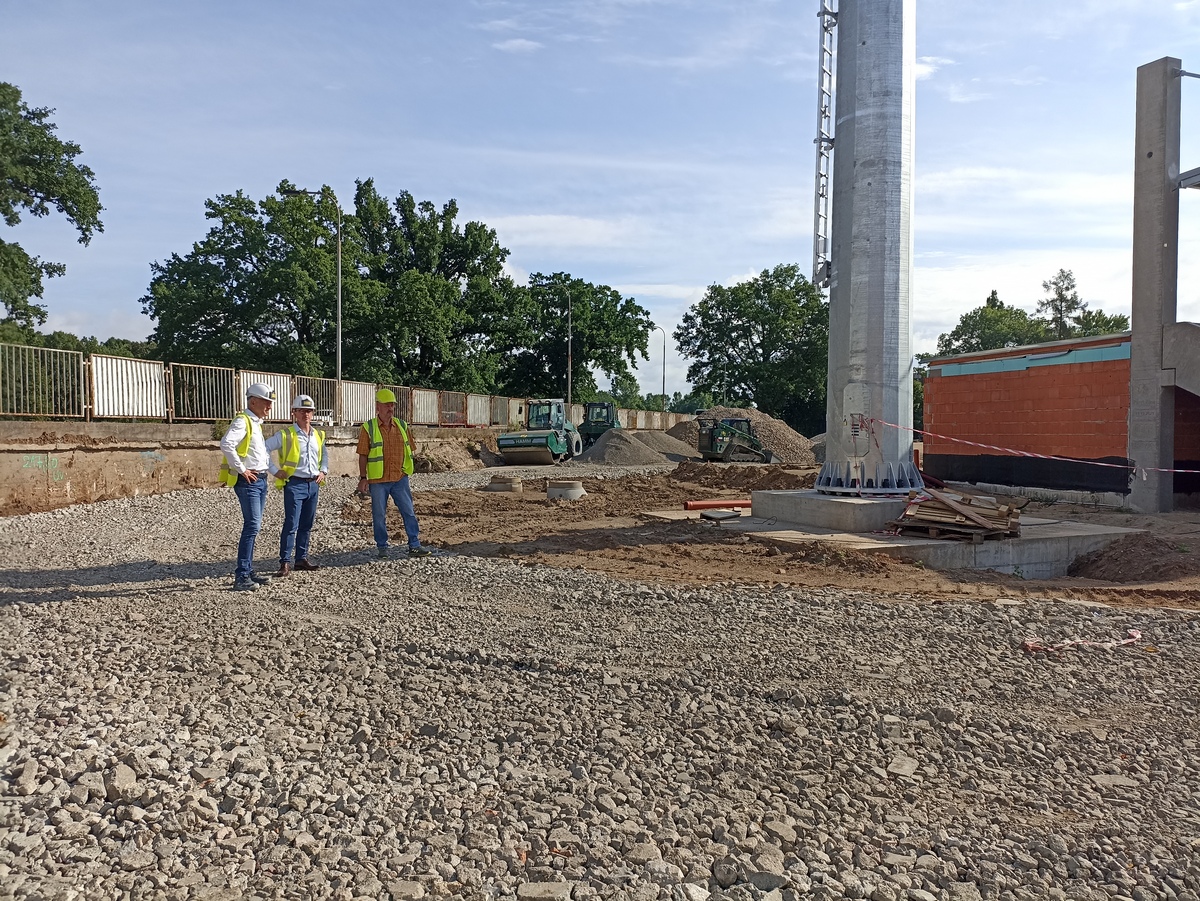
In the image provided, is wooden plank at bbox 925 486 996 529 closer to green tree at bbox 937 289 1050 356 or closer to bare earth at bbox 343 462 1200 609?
bare earth at bbox 343 462 1200 609

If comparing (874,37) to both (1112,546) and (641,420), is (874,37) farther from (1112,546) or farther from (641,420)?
(641,420)

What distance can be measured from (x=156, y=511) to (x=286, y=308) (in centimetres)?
2570

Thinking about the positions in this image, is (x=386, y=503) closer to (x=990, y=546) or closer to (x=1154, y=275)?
(x=990, y=546)

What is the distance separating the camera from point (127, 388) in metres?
19.4

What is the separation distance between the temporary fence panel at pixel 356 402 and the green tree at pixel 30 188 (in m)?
12.8

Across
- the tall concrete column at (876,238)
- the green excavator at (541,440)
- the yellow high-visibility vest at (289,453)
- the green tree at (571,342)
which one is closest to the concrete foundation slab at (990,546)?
the tall concrete column at (876,238)

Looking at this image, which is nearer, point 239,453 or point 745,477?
point 239,453

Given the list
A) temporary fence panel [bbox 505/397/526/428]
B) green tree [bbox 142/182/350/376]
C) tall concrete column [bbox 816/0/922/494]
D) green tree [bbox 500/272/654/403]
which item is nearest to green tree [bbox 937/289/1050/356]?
green tree [bbox 500/272/654/403]

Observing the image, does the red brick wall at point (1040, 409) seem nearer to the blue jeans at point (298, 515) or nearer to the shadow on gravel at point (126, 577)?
the shadow on gravel at point (126, 577)

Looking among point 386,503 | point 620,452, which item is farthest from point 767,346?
point 386,503

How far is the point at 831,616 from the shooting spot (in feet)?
23.1

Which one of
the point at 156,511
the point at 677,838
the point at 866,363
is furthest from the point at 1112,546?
the point at 156,511

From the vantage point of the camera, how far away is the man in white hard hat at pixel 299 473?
841cm

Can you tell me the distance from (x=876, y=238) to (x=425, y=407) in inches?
982
